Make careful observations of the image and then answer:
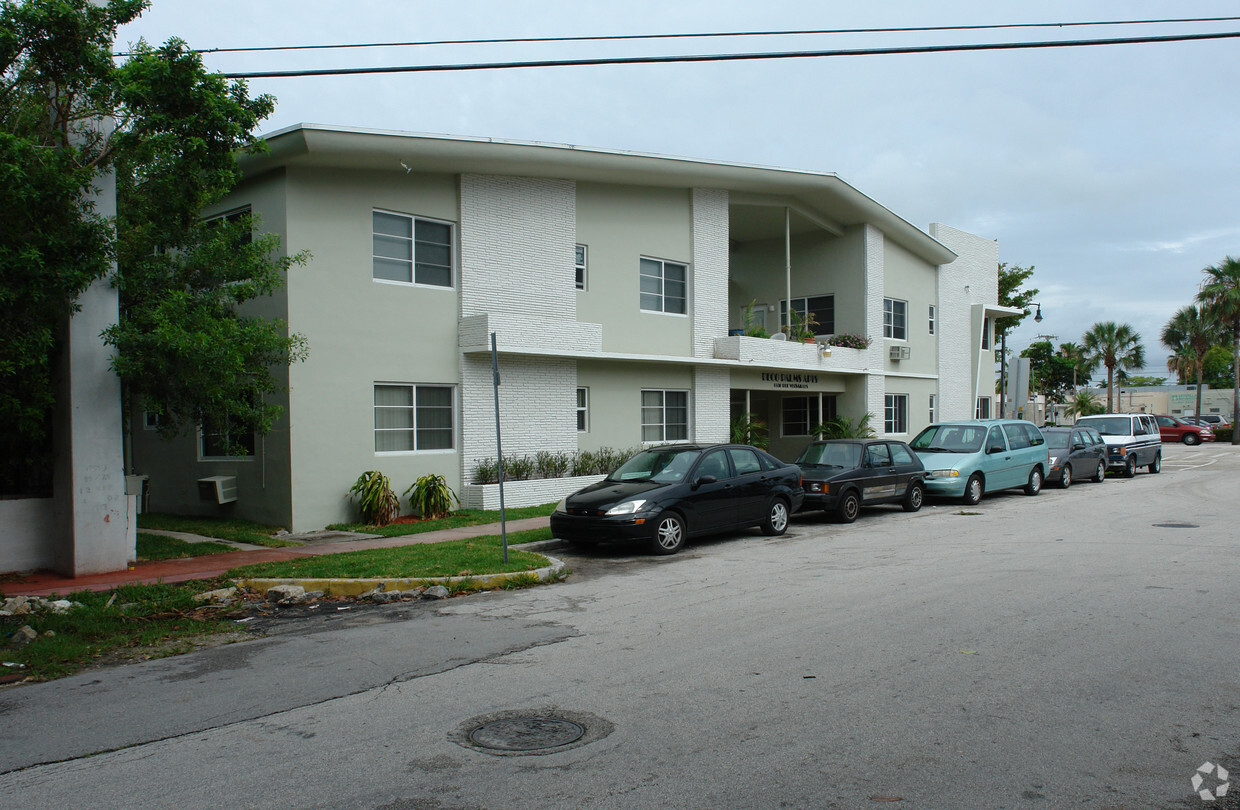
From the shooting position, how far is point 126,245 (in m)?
11.3

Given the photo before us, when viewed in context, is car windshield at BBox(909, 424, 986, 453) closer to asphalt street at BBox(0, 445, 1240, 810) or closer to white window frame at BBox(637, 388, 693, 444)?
white window frame at BBox(637, 388, 693, 444)

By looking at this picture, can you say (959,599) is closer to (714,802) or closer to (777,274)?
(714,802)

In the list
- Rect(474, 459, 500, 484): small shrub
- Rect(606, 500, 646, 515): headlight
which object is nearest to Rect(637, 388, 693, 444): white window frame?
Rect(474, 459, 500, 484): small shrub

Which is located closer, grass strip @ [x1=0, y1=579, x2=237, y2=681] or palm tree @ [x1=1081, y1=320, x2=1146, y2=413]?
grass strip @ [x1=0, y1=579, x2=237, y2=681]

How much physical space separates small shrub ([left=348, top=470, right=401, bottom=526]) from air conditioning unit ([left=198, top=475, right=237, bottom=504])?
2255 mm

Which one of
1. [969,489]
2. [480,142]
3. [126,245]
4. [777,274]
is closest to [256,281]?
[126,245]

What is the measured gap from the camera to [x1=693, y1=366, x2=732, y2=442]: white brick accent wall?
21688mm

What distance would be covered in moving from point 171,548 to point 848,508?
36.8 feet

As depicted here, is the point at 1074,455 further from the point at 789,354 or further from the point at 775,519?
the point at 775,519

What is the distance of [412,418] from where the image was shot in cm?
1655

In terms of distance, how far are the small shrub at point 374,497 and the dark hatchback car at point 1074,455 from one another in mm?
16715

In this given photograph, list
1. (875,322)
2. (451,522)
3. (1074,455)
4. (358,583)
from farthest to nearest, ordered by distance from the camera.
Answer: (875,322), (1074,455), (451,522), (358,583)

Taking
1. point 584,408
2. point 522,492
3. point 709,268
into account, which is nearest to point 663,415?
point 584,408

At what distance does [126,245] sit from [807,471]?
462 inches
